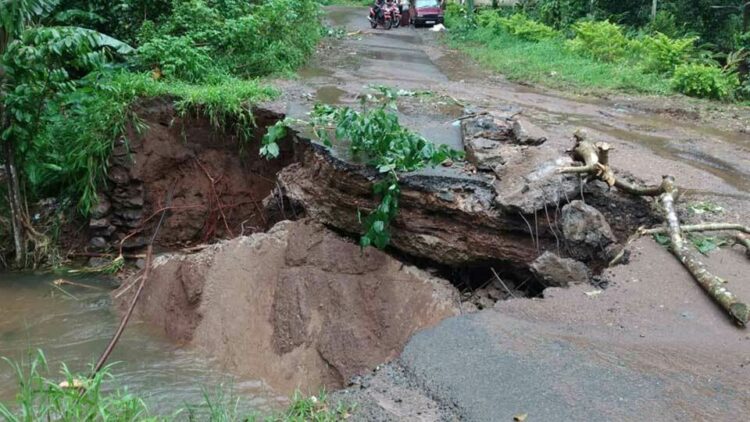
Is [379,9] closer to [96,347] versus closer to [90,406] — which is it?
[96,347]

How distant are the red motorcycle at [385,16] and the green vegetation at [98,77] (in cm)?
1287

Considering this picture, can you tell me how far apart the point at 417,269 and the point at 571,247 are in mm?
1366

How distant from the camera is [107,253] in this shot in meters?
8.59

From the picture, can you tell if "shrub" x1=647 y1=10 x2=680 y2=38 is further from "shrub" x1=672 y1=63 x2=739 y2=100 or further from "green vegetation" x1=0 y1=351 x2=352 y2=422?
"green vegetation" x1=0 y1=351 x2=352 y2=422

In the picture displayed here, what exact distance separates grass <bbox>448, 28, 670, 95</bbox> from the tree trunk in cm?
873

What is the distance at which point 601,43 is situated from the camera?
14547 millimetres

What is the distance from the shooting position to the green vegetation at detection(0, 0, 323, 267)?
7.30 meters

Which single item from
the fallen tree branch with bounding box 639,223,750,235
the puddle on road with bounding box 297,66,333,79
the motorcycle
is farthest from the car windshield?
the fallen tree branch with bounding box 639,223,750,235

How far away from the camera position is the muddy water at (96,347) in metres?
5.48

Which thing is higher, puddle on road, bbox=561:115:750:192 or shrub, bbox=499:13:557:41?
shrub, bbox=499:13:557:41

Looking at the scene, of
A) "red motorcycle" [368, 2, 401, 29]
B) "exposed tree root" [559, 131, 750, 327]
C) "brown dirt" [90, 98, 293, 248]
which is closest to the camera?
"exposed tree root" [559, 131, 750, 327]

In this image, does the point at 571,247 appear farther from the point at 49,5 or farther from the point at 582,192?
the point at 49,5

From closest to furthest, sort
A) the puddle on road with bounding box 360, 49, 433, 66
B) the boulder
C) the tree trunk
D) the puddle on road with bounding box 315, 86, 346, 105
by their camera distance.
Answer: the boulder
the tree trunk
the puddle on road with bounding box 315, 86, 346, 105
the puddle on road with bounding box 360, 49, 433, 66

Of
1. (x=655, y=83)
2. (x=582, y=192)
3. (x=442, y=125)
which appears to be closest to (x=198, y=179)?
(x=442, y=125)
